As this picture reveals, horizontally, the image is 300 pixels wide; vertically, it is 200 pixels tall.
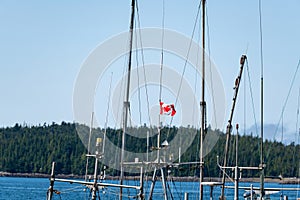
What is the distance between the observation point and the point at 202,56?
4550 cm

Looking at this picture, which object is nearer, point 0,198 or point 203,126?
point 203,126

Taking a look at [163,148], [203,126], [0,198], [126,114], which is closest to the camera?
[203,126]

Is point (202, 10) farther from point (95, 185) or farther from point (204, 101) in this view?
point (95, 185)

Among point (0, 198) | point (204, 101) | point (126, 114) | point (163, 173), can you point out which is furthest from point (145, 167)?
point (0, 198)

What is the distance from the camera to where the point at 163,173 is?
2061 inches

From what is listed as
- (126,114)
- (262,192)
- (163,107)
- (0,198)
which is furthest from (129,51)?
(0,198)

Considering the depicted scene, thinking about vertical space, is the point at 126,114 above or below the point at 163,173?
above

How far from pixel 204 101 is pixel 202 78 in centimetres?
153

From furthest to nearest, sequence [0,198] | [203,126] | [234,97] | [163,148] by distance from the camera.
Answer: [0,198] → [234,97] → [163,148] → [203,126]

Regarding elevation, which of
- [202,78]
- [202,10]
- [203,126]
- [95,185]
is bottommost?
[95,185]

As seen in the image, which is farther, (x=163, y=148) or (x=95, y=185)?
(x=163, y=148)

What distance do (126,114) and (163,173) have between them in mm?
6812

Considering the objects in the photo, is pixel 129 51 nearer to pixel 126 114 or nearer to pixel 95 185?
pixel 126 114

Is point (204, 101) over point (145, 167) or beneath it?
over
